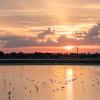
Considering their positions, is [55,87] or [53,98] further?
[55,87]

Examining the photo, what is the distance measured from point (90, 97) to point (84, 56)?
313ft

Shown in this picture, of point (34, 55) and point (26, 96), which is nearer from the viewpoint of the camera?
point (26, 96)

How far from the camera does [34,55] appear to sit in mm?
131000

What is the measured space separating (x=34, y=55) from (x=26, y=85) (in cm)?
9357

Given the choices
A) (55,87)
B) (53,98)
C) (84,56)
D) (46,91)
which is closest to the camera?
(53,98)

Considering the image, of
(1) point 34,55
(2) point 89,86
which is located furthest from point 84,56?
(2) point 89,86

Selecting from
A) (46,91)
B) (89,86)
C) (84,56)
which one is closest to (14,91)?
(46,91)

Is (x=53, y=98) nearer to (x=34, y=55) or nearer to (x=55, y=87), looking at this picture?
(x=55, y=87)

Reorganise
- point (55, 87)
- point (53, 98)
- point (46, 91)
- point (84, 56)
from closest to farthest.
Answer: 1. point (53, 98)
2. point (46, 91)
3. point (55, 87)
4. point (84, 56)

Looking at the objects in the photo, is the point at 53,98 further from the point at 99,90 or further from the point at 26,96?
the point at 99,90

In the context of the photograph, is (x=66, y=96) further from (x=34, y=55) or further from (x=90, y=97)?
(x=34, y=55)

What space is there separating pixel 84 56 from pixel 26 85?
88.7 m

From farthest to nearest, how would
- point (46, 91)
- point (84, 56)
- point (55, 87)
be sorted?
1. point (84, 56)
2. point (55, 87)
3. point (46, 91)

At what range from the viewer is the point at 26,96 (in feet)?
100
